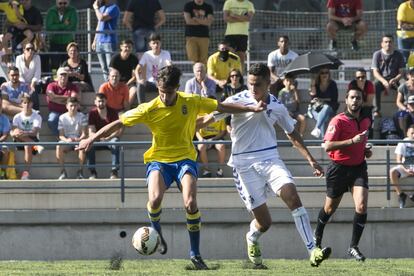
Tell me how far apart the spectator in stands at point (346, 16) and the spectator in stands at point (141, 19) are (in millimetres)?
2974

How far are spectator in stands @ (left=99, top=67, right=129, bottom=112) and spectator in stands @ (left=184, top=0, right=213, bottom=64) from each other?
187 cm

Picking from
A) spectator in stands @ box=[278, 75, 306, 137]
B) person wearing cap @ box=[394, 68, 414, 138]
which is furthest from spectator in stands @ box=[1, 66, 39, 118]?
person wearing cap @ box=[394, 68, 414, 138]

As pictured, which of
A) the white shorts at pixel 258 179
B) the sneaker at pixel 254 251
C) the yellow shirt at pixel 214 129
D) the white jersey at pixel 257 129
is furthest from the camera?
the yellow shirt at pixel 214 129

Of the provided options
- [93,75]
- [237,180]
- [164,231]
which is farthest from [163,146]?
[93,75]

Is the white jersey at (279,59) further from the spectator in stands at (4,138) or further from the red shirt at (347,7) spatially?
the spectator in stands at (4,138)

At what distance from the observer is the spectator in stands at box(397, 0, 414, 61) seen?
919 inches

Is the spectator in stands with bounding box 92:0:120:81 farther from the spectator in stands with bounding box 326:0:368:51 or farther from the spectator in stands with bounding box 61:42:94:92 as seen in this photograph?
the spectator in stands with bounding box 326:0:368:51

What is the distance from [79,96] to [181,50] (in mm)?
4442

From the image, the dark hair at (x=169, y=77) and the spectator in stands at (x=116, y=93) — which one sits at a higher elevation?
the dark hair at (x=169, y=77)

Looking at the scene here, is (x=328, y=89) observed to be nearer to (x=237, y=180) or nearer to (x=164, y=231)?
(x=164, y=231)

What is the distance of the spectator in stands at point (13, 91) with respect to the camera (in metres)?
21.2

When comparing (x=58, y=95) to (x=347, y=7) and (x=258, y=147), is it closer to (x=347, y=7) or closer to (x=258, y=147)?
(x=347, y=7)

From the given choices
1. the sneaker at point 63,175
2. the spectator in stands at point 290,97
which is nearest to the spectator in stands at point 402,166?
the spectator in stands at point 290,97

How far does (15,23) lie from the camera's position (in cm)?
2339
